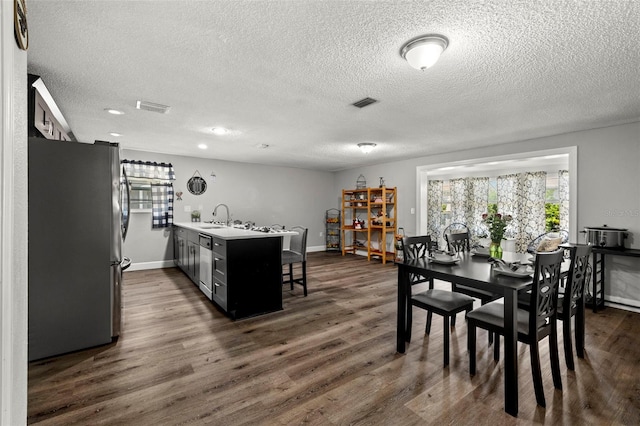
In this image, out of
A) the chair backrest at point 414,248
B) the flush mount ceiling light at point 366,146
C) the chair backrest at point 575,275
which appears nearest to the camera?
the chair backrest at point 575,275

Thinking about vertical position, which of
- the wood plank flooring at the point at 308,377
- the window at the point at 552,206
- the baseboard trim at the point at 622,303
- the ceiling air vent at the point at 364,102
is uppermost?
the ceiling air vent at the point at 364,102

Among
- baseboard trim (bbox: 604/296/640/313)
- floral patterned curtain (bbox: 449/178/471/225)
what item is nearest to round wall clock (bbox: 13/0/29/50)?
baseboard trim (bbox: 604/296/640/313)

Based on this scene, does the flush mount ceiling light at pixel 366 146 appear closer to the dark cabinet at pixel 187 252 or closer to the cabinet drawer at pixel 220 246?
the cabinet drawer at pixel 220 246

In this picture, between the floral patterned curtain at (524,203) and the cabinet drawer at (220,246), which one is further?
the floral patterned curtain at (524,203)

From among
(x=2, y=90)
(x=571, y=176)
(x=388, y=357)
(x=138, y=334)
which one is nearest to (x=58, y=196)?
(x=138, y=334)

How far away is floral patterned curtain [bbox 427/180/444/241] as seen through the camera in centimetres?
739

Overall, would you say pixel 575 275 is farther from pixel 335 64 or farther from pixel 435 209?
pixel 435 209

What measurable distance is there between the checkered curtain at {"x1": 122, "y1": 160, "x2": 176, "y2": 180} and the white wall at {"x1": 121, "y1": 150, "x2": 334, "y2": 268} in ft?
0.42

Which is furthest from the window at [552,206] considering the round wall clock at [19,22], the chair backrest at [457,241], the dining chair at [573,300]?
the round wall clock at [19,22]

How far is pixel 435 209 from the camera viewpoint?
748 centimetres

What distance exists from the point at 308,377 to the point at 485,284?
1408 mm

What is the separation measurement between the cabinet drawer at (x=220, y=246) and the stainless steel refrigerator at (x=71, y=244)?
3.25 feet

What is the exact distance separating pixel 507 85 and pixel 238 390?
129 inches

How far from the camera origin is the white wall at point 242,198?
577 cm
